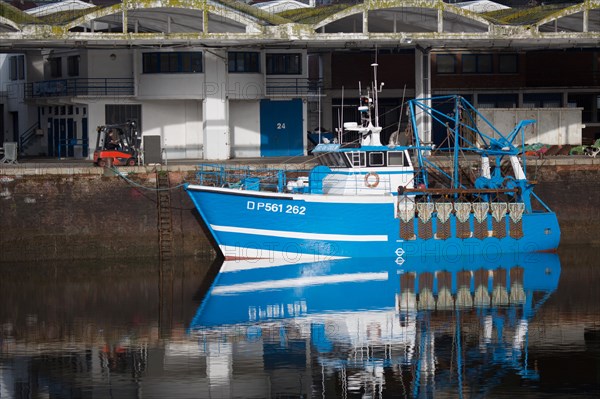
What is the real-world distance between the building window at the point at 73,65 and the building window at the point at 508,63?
60.4 ft

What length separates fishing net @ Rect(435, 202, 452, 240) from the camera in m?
36.8

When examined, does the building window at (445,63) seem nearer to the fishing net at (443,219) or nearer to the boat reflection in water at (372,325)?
the boat reflection in water at (372,325)

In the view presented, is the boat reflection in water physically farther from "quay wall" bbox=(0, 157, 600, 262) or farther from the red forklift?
the red forklift

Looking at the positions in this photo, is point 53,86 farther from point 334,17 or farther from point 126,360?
point 126,360

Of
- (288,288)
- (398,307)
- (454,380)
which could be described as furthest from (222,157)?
(454,380)

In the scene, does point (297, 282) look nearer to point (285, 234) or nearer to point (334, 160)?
point (285, 234)

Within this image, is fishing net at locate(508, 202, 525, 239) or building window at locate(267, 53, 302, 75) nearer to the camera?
fishing net at locate(508, 202, 525, 239)

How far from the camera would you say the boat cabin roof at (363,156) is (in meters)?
36.8

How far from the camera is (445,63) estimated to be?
53.8 metres

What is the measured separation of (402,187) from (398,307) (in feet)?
22.5

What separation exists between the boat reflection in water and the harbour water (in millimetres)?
50

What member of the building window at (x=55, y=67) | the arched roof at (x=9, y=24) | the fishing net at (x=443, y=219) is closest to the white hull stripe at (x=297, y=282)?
the fishing net at (x=443, y=219)

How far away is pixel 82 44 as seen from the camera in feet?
136

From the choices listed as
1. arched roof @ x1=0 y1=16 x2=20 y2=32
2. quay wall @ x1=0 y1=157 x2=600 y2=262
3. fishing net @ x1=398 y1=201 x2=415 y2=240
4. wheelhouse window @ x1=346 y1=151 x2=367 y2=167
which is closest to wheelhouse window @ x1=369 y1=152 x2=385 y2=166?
wheelhouse window @ x1=346 y1=151 x2=367 y2=167
